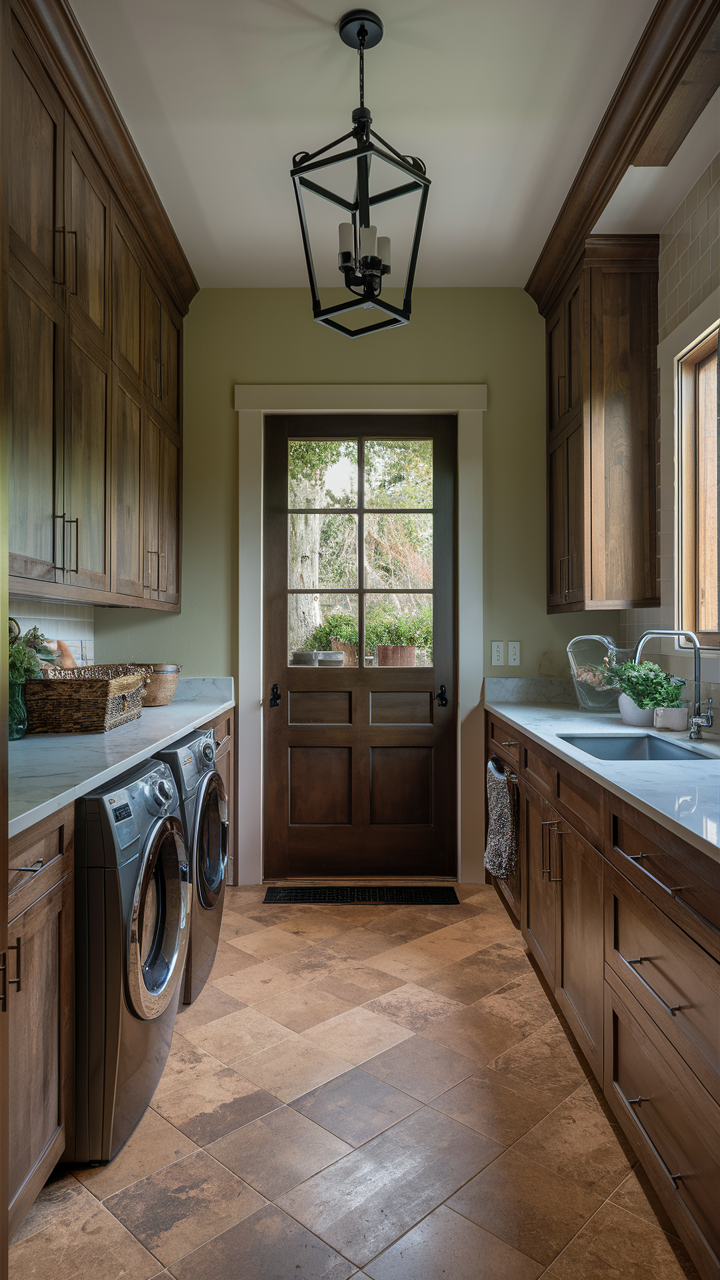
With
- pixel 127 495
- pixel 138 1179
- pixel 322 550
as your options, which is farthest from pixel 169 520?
pixel 138 1179

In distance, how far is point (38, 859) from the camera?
1.41 metres

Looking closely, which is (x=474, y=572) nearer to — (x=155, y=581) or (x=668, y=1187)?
(x=155, y=581)

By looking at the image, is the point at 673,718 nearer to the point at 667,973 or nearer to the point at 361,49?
the point at 667,973

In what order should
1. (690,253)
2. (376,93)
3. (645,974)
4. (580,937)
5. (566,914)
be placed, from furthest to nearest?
(690,253) → (376,93) → (566,914) → (580,937) → (645,974)

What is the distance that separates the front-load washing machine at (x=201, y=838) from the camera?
222cm

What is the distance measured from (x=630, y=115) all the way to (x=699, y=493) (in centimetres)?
121

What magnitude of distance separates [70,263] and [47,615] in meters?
1.35

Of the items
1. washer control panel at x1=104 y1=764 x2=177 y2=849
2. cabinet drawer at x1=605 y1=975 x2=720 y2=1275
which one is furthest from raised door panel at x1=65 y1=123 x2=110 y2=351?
cabinet drawer at x1=605 y1=975 x2=720 y2=1275

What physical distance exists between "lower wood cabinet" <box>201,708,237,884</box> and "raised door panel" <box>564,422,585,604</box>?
1.57 m

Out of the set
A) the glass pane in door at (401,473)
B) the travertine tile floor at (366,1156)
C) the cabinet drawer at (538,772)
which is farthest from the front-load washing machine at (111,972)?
the glass pane in door at (401,473)

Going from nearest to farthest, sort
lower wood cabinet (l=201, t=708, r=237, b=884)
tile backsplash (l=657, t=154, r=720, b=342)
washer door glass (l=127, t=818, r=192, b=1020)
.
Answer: washer door glass (l=127, t=818, r=192, b=1020), tile backsplash (l=657, t=154, r=720, b=342), lower wood cabinet (l=201, t=708, r=237, b=884)

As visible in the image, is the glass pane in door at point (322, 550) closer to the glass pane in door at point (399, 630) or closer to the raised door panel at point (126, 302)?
the glass pane in door at point (399, 630)

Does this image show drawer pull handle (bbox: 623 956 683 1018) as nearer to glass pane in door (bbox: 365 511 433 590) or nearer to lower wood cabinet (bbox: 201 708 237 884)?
lower wood cabinet (bbox: 201 708 237 884)

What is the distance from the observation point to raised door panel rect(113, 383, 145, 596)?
8.42 ft
